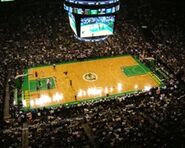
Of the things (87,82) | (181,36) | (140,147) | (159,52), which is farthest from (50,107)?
(181,36)

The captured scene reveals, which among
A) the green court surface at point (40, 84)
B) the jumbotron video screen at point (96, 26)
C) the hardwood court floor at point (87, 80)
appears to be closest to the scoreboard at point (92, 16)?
the jumbotron video screen at point (96, 26)

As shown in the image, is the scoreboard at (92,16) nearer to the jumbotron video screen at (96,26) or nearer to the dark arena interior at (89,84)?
the jumbotron video screen at (96,26)

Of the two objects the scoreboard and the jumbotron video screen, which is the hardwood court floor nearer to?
the scoreboard

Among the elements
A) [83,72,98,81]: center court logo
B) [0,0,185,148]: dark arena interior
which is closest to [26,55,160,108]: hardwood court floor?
[83,72,98,81]: center court logo

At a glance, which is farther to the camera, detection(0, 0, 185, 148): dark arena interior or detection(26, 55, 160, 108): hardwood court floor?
detection(26, 55, 160, 108): hardwood court floor

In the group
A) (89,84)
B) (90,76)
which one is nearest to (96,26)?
(90,76)

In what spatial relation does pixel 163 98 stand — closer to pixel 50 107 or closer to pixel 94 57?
pixel 50 107
